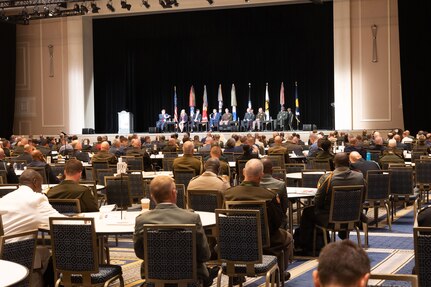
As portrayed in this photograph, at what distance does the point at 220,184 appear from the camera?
347 inches

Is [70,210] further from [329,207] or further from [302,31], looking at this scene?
[302,31]

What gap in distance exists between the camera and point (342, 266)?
8.64ft

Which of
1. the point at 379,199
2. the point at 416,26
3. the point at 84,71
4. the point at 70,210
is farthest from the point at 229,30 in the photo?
the point at 70,210

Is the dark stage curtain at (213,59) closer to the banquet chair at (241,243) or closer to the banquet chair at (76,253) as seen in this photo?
the banquet chair at (241,243)

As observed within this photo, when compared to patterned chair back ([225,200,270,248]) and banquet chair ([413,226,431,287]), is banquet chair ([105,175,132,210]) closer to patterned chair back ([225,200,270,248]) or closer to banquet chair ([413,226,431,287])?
patterned chair back ([225,200,270,248])

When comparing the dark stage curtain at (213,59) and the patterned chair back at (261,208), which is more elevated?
the dark stage curtain at (213,59)

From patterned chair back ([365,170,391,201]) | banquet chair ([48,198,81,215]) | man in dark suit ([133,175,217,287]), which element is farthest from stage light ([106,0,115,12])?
man in dark suit ([133,175,217,287])

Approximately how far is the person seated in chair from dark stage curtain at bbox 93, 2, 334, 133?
33056mm

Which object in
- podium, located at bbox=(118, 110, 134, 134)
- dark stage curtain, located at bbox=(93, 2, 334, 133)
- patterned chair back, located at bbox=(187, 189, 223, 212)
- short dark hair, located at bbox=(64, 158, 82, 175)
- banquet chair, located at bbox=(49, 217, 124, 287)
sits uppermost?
dark stage curtain, located at bbox=(93, 2, 334, 133)

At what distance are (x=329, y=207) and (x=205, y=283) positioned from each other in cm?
329

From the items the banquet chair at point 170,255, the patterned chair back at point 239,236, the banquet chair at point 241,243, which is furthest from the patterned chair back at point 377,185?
the banquet chair at point 170,255

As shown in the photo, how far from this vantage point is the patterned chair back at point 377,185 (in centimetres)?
1116

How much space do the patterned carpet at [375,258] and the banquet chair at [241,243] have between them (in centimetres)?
142

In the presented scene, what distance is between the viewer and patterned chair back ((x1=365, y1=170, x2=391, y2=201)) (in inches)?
440
